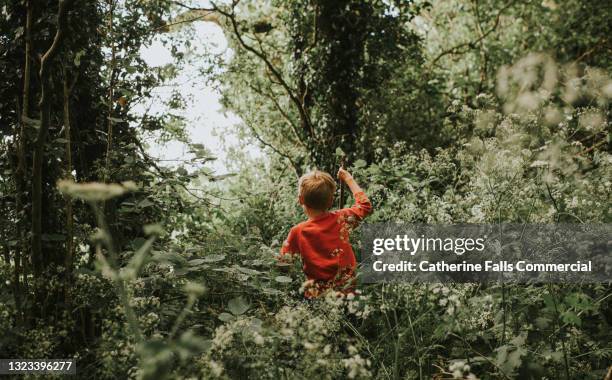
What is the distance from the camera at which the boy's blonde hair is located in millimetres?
3143

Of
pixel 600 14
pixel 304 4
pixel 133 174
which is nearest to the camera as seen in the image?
pixel 133 174

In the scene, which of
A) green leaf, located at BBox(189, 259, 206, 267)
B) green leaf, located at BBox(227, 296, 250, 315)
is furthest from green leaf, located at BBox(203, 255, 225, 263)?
green leaf, located at BBox(227, 296, 250, 315)

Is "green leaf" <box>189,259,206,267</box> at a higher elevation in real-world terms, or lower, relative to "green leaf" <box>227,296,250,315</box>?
higher

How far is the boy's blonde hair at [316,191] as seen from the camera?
3143 millimetres

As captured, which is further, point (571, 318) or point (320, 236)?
point (320, 236)

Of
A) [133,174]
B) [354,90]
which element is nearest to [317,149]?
[354,90]

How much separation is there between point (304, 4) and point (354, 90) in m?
1.23

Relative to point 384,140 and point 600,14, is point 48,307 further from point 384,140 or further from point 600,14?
point 600,14

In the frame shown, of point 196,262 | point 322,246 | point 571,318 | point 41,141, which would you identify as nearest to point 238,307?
point 196,262

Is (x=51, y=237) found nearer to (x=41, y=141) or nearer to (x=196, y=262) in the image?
(x=41, y=141)

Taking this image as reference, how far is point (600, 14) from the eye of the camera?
880 centimetres

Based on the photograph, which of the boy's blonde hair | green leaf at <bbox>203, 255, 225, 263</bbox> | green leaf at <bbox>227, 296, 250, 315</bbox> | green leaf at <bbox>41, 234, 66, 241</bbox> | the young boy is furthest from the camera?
the boy's blonde hair

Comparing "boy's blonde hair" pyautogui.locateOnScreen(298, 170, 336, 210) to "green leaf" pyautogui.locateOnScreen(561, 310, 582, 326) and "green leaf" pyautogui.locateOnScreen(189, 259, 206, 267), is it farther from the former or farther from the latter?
"green leaf" pyautogui.locateOnScreen(561, 310, 582, 326)

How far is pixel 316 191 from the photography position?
3.14m
